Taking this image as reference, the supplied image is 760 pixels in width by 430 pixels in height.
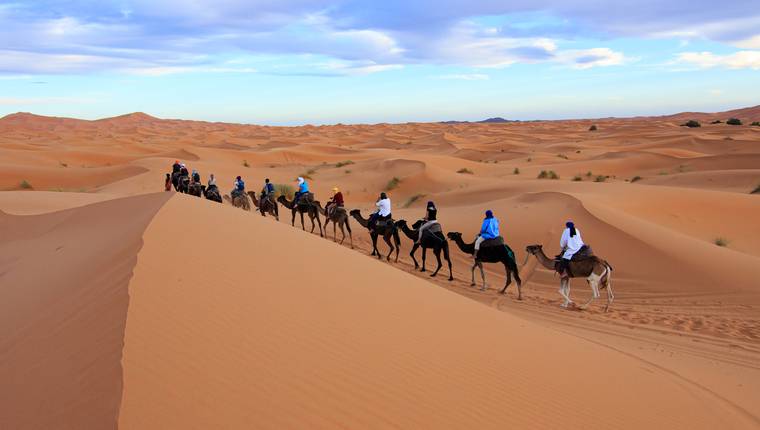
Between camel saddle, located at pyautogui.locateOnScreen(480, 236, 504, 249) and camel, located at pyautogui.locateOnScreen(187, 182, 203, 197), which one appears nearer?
camel saddle, located at pyautogui.locateOnScreen(480, 236, 504, 249)

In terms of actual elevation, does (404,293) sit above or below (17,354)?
below

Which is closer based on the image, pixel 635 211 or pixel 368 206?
pixel 635 211

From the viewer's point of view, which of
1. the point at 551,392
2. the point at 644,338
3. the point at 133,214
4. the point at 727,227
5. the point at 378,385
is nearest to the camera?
the point at 378,385

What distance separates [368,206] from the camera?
32.0 m

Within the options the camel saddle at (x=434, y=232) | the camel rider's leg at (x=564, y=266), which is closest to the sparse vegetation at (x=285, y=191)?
the camel saddle at (x=434, y=232)

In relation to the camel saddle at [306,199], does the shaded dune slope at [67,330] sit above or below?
above

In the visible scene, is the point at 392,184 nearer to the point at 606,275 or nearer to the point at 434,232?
the point at 434,232

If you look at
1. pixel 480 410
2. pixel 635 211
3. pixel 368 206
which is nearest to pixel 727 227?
pixel 635 211

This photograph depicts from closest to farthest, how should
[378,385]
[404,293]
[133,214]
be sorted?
[378,385], [404,293], [133,214]

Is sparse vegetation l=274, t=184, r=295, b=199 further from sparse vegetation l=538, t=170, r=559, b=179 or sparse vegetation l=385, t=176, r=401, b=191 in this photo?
sparse vegetation l=538, t=170, r=559, b=179

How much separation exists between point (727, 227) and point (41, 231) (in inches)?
878

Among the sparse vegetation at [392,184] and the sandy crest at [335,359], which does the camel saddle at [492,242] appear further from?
the sparse vegetation at [392,184]

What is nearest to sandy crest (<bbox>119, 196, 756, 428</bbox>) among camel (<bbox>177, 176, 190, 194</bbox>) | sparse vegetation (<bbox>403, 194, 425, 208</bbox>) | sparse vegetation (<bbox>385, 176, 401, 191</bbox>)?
camel (<bbox>177, 176, 190, 194</bbox>)

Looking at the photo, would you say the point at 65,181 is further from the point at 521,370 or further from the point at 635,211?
the point at 521,370
